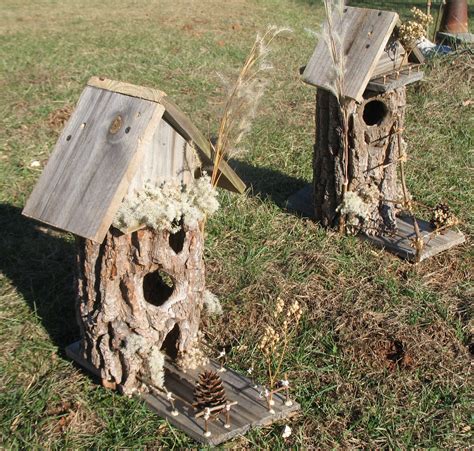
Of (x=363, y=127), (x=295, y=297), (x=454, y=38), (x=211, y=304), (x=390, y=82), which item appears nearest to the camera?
(x=211, y=304)

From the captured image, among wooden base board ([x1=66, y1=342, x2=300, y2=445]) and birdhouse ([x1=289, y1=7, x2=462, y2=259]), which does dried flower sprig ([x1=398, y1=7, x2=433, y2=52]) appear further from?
wooden base board ([x1=66, y1=342, x2=300, y2=445])

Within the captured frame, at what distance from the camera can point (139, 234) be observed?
3.61 meters

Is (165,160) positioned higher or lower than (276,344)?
higher

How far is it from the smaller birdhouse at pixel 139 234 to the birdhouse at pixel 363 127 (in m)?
1.45

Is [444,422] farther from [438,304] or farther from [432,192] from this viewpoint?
[432,192]

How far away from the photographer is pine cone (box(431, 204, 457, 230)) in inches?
207

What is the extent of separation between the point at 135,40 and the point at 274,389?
27.0 ft

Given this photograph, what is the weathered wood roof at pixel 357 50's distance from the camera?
15.9ft

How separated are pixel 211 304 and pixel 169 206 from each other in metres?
1.04

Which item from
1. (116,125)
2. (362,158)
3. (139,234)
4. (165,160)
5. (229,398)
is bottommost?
(229,398)

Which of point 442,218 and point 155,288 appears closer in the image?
point 155,288

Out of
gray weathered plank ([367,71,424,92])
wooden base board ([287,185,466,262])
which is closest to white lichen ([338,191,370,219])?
wooden base board ([287,185,466,262])

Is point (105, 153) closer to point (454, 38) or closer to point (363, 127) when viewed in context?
point (363, 127)

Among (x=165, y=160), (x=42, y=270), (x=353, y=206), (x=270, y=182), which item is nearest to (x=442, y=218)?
(x=353, y=206)
